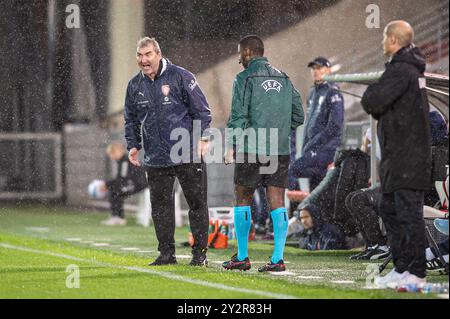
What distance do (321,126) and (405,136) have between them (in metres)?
5.30

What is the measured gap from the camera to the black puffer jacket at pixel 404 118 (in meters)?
8.14

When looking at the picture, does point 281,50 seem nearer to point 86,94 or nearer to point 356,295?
point 86,94

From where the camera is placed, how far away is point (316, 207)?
41.7ft

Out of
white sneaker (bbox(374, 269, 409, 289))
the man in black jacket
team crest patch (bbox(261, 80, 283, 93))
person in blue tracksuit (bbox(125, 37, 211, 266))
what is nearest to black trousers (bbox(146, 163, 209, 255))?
person in blue tracksuit (bbox(125, 37, 211, 266))

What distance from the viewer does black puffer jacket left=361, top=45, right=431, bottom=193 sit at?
8.14 m

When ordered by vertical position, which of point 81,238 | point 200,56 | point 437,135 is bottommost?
point 81,238

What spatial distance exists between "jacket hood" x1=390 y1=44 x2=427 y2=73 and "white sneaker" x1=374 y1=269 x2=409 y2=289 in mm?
1354

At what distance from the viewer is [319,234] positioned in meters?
12.7

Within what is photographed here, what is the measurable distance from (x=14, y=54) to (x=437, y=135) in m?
19.9

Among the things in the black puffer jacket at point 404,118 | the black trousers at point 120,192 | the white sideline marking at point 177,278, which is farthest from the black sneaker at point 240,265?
the black trousers at point 120,192

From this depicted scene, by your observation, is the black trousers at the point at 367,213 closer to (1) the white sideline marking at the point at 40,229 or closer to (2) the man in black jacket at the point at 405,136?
(2) the man in black jacket at the point at 405,136

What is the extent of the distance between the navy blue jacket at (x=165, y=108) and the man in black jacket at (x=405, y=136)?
228cm
